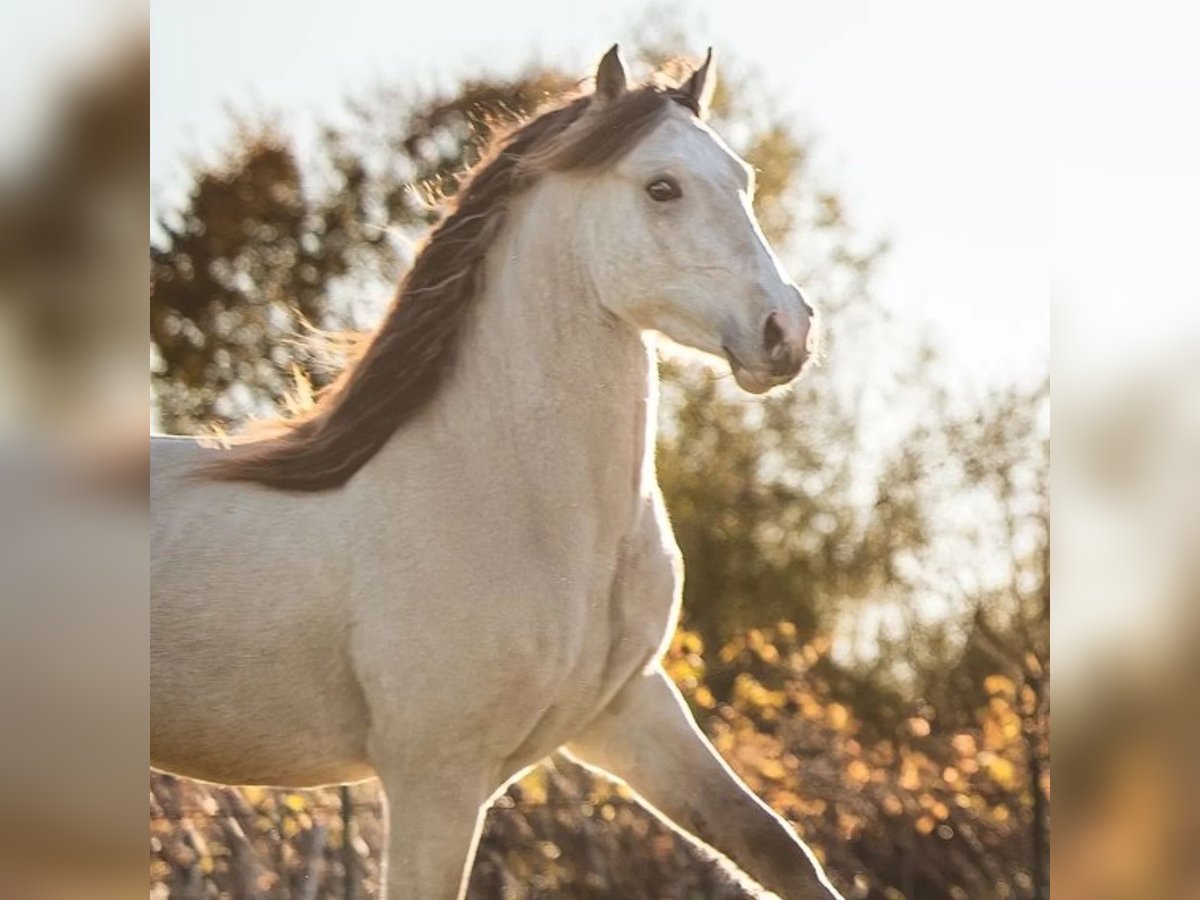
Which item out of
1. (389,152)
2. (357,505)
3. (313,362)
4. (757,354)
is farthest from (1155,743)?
(389,152)

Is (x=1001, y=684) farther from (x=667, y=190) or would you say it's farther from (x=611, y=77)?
(x=611, y=77)

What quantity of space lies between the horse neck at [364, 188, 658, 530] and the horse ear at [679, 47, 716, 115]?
324 millimetres

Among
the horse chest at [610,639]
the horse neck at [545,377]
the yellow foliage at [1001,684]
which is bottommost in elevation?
the yellow foliage at [1001,684]

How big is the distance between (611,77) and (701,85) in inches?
A: 7.9

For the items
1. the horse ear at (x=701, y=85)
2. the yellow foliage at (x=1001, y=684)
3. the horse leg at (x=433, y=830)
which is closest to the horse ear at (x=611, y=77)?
the horse ear at (x=701, y=85)

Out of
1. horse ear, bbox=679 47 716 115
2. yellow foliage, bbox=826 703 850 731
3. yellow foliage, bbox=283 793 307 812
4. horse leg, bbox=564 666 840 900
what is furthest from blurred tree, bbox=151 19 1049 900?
horse leg, bbox=564 666 840 900

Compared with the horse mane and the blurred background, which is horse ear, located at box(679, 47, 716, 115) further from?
the blurred background

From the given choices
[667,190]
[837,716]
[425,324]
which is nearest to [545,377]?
[425,324]

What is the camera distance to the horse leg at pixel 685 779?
2.60 metres

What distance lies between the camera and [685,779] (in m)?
2.60

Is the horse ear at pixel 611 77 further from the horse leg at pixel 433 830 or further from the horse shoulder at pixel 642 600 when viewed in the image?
the horse leg at pixel 433 830

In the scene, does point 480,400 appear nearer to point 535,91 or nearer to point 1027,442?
point 535,91

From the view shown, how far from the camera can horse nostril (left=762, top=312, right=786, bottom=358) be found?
2.46m

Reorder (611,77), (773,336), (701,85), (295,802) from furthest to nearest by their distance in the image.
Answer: (295,802)
(701,85)
(611,77)
(773,336)
